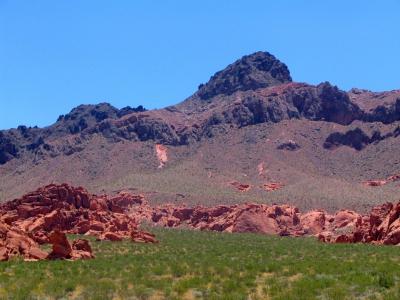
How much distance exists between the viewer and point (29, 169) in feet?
459

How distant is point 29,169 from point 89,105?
2066 inches

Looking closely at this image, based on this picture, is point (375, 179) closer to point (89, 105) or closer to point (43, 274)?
point (43, 274)

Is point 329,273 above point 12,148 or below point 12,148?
below

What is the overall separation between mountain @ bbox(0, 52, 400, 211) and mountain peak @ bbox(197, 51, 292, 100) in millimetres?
1206

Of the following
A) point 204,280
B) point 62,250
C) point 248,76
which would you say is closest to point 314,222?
point 62,250

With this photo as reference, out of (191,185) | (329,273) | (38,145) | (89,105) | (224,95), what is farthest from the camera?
(89,105)

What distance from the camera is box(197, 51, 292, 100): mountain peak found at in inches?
6644

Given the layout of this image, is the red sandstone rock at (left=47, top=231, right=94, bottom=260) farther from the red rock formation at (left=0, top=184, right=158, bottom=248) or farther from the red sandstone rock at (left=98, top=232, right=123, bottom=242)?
Result: the red sandstone rock at (left=98, top=232, right=123, bottom=242)

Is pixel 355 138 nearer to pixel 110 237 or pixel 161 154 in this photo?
pixel 161 154

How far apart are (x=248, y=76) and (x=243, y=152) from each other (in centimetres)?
4941

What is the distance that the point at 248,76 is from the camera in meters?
170

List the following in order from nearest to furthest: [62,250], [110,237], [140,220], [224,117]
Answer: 1. [62,250]
2. [110,237]
3. [140,220]
4. [224,117]

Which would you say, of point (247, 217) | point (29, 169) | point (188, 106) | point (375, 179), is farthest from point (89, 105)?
point (247, 217)

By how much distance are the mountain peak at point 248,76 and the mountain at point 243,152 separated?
121cm
